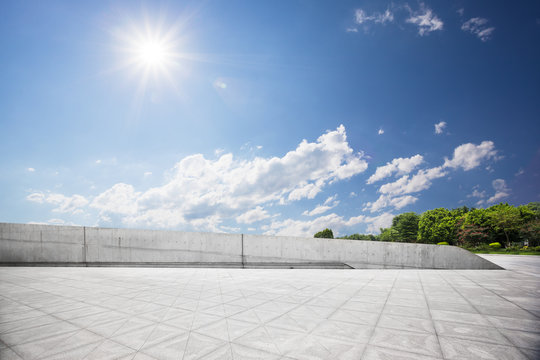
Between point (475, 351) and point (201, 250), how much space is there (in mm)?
13454

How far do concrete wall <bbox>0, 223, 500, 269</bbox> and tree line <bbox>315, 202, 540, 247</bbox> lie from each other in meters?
31.3

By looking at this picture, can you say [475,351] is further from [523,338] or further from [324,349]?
[324,349]

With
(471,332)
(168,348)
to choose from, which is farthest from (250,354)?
(471,332)

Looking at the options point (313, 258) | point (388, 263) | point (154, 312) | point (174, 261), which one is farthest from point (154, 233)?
point (388, 263)

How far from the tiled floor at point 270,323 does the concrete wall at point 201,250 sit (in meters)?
7.41

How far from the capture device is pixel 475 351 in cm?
328

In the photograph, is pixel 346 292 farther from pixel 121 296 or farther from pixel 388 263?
pixel 388 263

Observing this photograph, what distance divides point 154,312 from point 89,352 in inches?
67.9

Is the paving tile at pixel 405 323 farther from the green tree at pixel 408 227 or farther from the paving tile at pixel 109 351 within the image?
the green tree at pixel 408 227

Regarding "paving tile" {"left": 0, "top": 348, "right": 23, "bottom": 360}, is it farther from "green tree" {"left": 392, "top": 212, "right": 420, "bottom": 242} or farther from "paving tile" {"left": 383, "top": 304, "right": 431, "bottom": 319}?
"green tree" {"left": 392, "top": 212, "right": 420, "bottom": 242}

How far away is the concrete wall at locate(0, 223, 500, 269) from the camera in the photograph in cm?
1413

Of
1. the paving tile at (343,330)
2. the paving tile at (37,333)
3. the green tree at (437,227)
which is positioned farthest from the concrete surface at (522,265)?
the green tree at (437,227)

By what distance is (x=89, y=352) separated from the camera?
328 cm

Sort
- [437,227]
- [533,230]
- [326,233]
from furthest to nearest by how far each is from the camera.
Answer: [437,227], [326,233], [533,230]
